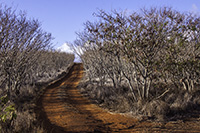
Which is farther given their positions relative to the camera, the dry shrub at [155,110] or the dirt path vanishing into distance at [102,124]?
the dry shrub at [155,110]

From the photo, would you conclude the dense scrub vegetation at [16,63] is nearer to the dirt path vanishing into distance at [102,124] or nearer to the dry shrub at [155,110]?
the dirt path vanishing into distance at [102,124]

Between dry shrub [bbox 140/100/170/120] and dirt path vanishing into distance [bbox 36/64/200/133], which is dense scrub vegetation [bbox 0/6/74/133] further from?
dry shrub [bbox 140/100/170/120]

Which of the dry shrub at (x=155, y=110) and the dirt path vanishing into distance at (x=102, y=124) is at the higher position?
the dry shrub at (x=155, y=110)

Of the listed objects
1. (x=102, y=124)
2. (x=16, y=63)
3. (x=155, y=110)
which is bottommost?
(x=102, y=124)

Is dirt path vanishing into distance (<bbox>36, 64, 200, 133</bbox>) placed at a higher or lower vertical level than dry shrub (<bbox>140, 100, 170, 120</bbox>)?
lower

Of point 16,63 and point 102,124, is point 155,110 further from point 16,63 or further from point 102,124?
point 16,63

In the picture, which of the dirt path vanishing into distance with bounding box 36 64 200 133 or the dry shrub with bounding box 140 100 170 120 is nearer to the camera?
the dirt path vanishing into distance with bounding box 36 64 200 133

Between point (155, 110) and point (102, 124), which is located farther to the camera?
point (155, 110)

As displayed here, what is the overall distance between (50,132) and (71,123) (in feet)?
4.34

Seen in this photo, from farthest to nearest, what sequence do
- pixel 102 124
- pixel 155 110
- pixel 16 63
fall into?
pixel 16 63 → pixel 155 110 → pixel 102 124

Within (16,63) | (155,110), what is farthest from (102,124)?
(16,63)

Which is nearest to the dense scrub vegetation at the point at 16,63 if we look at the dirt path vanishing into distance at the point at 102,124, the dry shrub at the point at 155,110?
Answer: the dirt path vanishing into distance at the point at 102,124

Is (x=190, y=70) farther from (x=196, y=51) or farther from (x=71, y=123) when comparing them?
(x=71, y=123)

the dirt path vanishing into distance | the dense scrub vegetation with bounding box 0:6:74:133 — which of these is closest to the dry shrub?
the dirt path vanishing into distance
